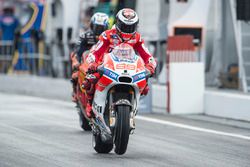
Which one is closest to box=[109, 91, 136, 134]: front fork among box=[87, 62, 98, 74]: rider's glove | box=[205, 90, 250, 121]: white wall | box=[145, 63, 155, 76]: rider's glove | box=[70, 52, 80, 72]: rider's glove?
box=[87, 62, 98, 74]: rider's glove

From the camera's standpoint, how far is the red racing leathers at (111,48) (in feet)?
42.2

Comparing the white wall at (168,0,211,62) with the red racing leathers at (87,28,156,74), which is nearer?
the red racing leathers at (87,28,156,74)

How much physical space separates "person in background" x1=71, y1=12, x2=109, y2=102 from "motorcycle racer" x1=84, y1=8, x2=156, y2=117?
10.1 feet

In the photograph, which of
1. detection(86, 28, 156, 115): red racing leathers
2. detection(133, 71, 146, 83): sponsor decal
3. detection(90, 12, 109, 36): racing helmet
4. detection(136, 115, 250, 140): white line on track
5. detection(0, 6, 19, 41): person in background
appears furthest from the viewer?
detection(0, 6, 19, 41): person in background

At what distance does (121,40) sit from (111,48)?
257 millimetres

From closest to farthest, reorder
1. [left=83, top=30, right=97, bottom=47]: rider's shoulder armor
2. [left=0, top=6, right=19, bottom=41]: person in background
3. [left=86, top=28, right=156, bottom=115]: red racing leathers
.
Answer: [left=86, top=28, right=156, bottom=115]: red racing leathers → [left=83, top=30, right=97, bottom=47]: rider's shoulder armor → [left=0, top=6, right=19, bottom=41]: person in background

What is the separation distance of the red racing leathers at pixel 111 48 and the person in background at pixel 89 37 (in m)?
3.07

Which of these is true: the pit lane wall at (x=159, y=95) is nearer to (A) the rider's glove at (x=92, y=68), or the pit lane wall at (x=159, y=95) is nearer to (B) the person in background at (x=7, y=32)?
(B) the person in background at (x=7, y=32)

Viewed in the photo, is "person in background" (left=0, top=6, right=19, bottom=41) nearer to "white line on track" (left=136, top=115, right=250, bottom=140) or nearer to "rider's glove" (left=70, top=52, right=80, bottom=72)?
"white line on track" (left=136, top=115, right=250, bottom=140)

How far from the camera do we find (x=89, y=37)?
54.6ft

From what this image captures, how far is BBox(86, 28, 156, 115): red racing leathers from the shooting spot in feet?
42.2

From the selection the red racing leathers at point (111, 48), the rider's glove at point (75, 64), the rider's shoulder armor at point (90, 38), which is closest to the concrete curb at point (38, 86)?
the rider's glove at point (75, 64)

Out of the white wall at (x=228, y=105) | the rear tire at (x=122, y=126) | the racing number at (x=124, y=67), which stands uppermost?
the racing number at (x=124, y=67)

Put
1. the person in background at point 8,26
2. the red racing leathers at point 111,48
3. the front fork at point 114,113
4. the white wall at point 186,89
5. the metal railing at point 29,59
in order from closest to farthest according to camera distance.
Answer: the front fork at point 114,113
the red racing leathers at point 111,48
the white wall at point 186,89
the metal railing at point 29,59
the person in background at point 8,26
